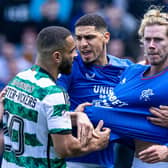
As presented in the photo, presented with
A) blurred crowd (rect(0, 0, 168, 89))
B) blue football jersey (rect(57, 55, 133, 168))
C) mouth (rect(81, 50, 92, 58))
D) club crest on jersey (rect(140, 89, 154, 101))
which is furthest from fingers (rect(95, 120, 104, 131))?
blurred crowd (rect(0, 0, 168, 89))

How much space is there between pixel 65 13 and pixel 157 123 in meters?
6.55

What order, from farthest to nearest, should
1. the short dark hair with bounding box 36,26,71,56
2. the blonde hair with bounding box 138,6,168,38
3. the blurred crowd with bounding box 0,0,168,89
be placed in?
the blurred crowd with bounding box 0,0,168,89 < the blonde hair with bounding box 138,6,168,38 < the short dark hair with bounding box 36,26,71,56

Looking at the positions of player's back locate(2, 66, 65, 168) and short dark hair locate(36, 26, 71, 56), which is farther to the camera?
short dark hair locate(36, 26, 71, 56)

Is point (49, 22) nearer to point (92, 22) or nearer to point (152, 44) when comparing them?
point (92, 22)

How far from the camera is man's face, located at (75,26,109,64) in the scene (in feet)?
22.5

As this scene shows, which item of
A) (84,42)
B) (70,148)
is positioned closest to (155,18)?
(84,42)

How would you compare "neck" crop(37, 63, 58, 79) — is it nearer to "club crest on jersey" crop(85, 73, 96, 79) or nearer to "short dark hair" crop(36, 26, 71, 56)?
"short dark hair" crop(36, 26, 71, 56)

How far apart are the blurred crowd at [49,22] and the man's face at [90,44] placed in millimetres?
4283

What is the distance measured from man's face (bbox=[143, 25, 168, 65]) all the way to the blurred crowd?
492 centimetres

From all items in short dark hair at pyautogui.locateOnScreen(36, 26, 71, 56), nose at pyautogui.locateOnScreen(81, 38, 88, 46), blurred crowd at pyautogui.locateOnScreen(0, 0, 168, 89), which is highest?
short dark hair at pyautogui.locateOnScreen(36, 26, 71, 56)

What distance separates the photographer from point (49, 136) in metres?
5.66

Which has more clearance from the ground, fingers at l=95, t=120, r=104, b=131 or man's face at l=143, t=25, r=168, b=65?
man's face at l=143, t=25, r=168, b=65

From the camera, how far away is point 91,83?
680cm

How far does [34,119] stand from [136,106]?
106cm
